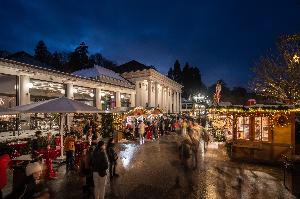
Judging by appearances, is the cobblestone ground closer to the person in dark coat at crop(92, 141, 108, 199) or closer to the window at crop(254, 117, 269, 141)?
the person in dark coat at crop(92, 141, 108, 199)

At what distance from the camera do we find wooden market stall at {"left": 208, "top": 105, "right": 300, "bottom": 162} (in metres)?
12.9

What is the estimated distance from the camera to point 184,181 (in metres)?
10.0

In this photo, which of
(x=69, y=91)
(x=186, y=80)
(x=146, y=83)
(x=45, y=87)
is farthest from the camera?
(x=186, y=80)

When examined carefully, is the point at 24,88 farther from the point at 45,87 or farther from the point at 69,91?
the point at 69,91

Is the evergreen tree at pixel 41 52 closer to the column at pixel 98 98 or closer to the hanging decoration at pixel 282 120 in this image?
the column at pixel 98 98

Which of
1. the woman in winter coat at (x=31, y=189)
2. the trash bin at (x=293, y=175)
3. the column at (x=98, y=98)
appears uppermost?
the column at (x=98, y=98)

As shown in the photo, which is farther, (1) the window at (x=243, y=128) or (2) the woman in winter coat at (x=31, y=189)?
(1) the window at (x=243, y=128)

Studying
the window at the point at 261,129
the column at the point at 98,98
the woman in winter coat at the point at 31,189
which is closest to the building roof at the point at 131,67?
the column at the point at 98,98

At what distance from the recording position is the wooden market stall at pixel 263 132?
12883 millimetres

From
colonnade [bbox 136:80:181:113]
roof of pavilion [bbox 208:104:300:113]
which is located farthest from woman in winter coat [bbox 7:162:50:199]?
colonnade [bbox 136:80:181:113]

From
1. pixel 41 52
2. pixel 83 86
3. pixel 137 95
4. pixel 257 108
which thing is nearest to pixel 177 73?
pixel 41 52

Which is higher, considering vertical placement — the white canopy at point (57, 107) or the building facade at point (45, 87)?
the building facade at point (45, 87)

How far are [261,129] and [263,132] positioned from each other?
0.19 meters

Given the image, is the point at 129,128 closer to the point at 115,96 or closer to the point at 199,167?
the point at 115,96
